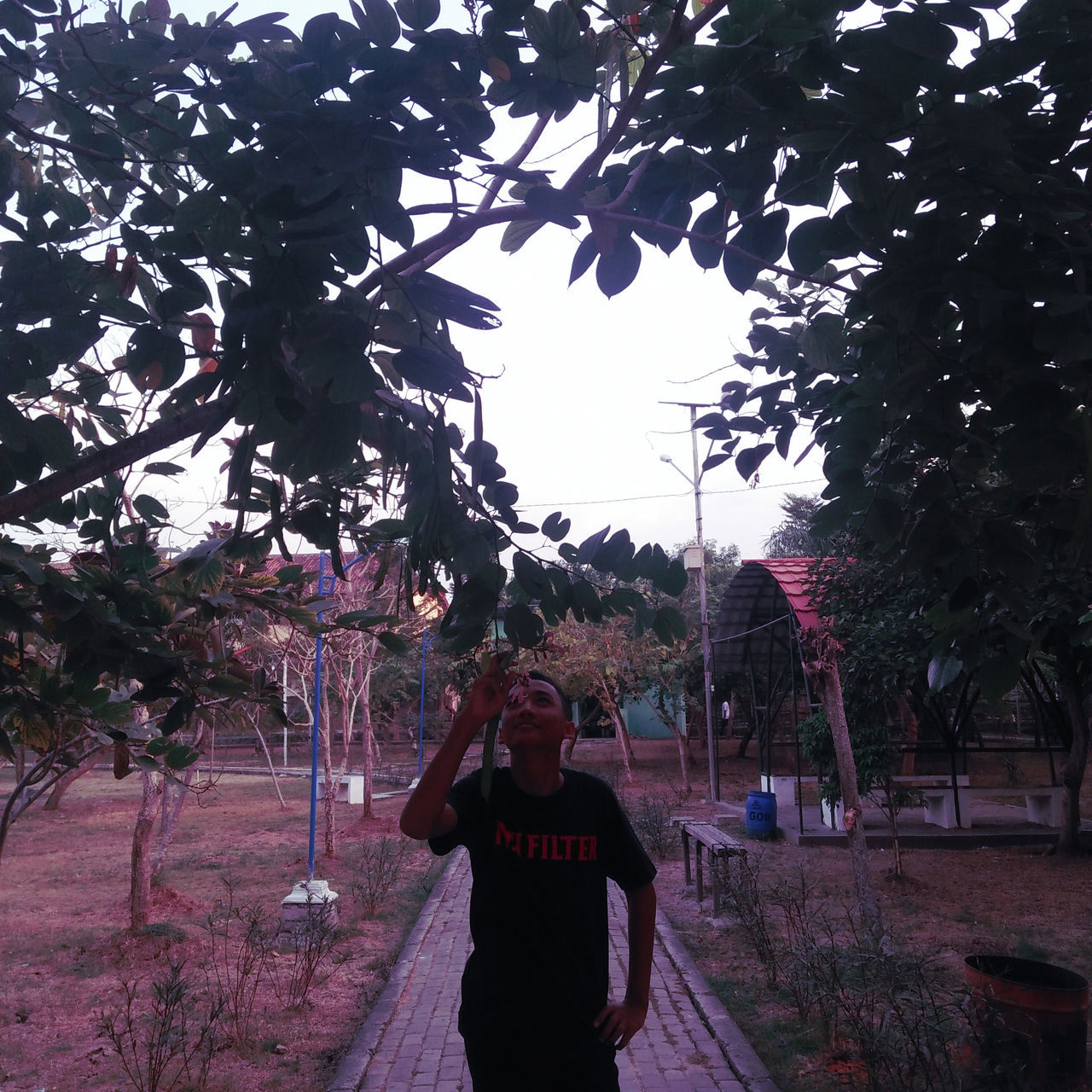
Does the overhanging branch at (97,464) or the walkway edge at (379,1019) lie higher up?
the overhanging branch at (97,464)

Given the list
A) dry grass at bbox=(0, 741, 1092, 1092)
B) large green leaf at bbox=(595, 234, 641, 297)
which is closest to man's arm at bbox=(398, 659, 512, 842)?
large green leaf at bbox=(595, 234, 641, 297)

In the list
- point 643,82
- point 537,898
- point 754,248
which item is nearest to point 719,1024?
point 537,898

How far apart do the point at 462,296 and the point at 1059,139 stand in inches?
52.4

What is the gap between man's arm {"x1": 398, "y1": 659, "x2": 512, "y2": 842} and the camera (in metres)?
1.93

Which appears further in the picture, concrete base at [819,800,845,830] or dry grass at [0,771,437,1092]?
concrete base at [819,800,845,830]

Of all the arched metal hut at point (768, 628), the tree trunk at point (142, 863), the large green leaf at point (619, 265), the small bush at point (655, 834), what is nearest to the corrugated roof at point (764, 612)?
the arched metal hut at point (768, 628)

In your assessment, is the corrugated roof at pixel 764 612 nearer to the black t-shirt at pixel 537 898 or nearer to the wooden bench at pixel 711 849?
the wooden bench at pixel 711 849

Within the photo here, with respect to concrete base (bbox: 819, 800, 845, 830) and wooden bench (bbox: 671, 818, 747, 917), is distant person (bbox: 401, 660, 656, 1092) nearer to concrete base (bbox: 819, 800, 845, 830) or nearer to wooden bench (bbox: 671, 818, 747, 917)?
wooden bench (bbox: 671, 818, 747, 917)

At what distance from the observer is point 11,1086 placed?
4.41 metres

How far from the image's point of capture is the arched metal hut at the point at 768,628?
431 inches

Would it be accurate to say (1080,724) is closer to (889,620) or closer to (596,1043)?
A: (889,620)

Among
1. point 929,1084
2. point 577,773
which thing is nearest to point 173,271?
point 577,773

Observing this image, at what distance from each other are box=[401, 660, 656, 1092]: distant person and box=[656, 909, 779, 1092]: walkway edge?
2537mm

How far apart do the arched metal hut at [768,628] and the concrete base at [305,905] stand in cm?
572
